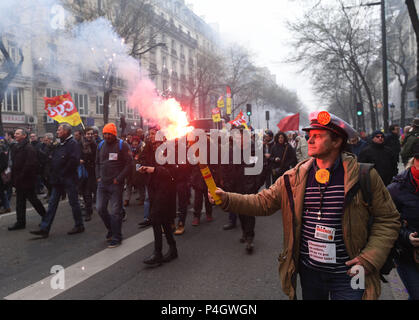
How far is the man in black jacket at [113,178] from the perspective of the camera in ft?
17.6

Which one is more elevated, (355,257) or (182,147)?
(182,147)

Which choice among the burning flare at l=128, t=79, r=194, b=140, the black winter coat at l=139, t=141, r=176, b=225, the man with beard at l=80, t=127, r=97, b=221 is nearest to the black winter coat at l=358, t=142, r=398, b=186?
the burning flare at l=128, t=79, r=194, b=140

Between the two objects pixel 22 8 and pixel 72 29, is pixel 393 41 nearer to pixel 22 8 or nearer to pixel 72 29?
pixel 72 29

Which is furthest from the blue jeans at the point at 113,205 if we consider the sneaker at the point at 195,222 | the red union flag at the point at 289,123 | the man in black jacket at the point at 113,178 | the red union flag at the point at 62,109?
the red union flag at the point at 289,123

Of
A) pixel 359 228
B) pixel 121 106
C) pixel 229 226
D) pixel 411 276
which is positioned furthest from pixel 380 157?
pixel 121 106

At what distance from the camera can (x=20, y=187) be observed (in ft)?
20.7

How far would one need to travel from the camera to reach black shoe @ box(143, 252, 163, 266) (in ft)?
14.5

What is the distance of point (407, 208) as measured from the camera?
2373 millimetres

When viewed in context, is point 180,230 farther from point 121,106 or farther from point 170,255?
point 121,106

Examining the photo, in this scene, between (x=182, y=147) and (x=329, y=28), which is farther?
(x=329, y=28)

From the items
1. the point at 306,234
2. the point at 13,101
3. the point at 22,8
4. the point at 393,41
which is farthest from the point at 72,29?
the point at 393,41

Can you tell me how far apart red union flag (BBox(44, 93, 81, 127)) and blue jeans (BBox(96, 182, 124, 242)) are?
438cm

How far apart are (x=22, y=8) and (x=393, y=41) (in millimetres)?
27946

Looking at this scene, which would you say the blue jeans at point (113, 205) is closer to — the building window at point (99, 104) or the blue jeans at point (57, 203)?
the blue jeans at point (57, 203)
